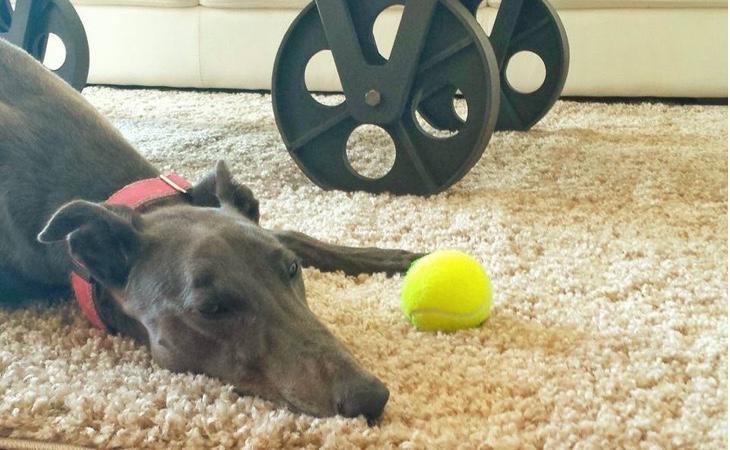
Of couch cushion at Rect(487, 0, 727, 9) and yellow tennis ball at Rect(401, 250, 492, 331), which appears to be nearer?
yellow tennis ball at Rect(401, 250, 492, 331)

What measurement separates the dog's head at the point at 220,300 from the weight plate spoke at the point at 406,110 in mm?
890

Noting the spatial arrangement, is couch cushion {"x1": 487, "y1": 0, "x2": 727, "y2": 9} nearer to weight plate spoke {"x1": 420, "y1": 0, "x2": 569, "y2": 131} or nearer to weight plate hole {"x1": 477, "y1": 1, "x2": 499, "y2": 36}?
weight plate hole {"x1": 477, "y1": 1, "x2": 499, "y2": 36}

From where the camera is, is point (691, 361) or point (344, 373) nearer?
point (344, 373)

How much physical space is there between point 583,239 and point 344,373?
924 millimetres

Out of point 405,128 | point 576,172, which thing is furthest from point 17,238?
point 576,172

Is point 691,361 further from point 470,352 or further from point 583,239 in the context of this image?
point 583,239

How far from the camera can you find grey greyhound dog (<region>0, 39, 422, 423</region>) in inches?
42.0

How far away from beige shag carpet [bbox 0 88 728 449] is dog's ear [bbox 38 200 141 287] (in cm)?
13

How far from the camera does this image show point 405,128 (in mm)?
2072

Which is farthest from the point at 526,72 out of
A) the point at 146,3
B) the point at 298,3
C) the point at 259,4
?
→ the point at 146,3

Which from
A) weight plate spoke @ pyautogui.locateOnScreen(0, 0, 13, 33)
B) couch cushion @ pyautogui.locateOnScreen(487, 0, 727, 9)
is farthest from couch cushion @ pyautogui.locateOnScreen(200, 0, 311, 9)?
weight plate spoke @ pyautogui.locateOnScreen(0, 0, 13, 33)

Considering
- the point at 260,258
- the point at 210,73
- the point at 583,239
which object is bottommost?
the point at 210,73

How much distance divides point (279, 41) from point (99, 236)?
272cm

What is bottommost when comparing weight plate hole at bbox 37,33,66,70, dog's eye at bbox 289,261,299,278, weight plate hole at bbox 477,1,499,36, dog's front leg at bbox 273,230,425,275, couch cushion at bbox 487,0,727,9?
weight plate hole at bbox 37,33,66,70
